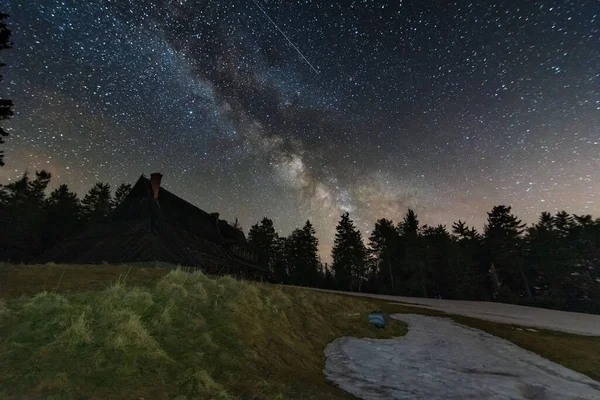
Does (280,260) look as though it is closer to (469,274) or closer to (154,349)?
(469,274)

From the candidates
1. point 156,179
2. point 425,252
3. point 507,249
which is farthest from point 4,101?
point 507,249

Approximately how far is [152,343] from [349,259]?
66.1 meters

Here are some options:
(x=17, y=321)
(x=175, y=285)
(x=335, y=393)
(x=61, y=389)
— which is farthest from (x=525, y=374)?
(x=17, y=321)

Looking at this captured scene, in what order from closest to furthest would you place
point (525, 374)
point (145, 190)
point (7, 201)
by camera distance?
1. point (525, 374)
2. point (145, 190)
3. point (7, 201)

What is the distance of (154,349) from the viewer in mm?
5430

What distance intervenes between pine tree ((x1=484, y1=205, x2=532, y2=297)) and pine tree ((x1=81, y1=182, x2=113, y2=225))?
244 ft

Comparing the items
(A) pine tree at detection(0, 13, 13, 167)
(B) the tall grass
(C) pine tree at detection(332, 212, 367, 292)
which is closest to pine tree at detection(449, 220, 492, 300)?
(C) pine tree at detection(332, 212, 367, 292)

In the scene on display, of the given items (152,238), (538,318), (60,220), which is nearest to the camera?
(152,238)

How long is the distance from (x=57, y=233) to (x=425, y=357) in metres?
65.0

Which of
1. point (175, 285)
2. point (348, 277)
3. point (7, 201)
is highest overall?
point (7, 201)

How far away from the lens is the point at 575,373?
402 inches

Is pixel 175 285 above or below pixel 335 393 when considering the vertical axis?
above

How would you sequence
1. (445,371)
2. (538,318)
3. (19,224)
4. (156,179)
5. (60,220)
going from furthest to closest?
(60,220) → (19,224) → (156,179) → (538,318) → (445,371)

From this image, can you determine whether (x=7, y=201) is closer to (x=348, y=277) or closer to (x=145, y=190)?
(x=145, y=190)
